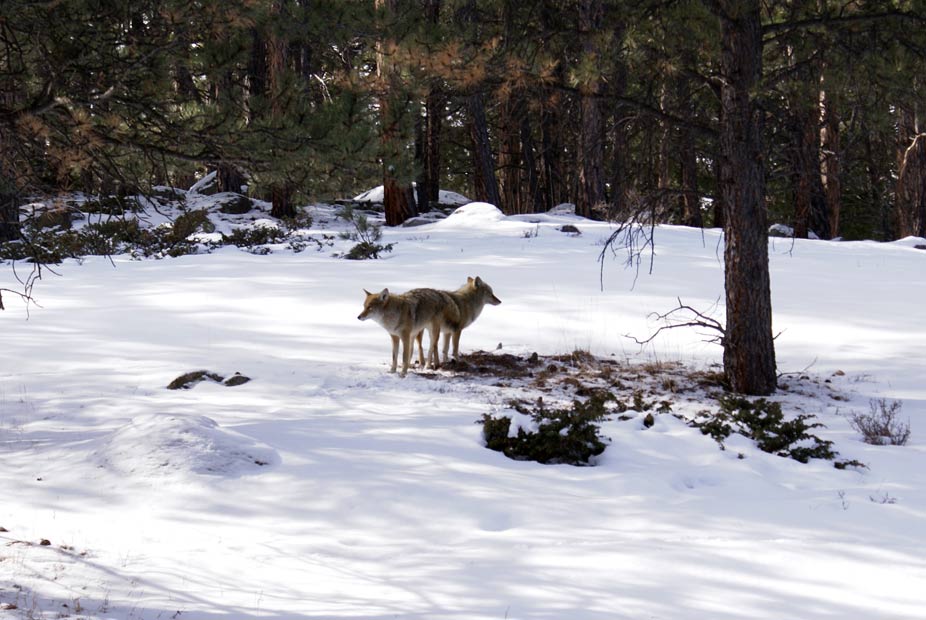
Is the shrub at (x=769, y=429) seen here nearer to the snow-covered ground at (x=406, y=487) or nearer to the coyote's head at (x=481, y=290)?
the snow-covered ground at (x=406, y=487)

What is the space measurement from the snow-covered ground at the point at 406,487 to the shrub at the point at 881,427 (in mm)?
142

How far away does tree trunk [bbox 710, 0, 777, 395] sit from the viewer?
9016 millimetres

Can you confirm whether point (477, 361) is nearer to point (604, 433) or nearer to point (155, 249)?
point (604, 433)

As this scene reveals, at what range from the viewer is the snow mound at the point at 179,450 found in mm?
6570

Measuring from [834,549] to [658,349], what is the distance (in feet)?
21.5

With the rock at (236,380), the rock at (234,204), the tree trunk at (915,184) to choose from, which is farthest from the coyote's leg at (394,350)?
the tree trunk at (915,184)

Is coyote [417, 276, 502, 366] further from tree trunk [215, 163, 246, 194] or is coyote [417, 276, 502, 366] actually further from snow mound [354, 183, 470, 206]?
tree trunk [215, 163, 246, 194]

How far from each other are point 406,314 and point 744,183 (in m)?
3.90

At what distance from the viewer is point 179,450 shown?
6703 millimetres

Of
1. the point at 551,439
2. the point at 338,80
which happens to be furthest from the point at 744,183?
the point at 338,80

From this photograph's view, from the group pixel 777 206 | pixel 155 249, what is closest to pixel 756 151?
pixel 155 249

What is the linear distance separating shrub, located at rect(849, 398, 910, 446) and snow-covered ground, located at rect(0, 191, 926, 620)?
0.47 ft

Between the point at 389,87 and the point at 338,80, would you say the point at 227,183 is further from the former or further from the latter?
the point at 389,87

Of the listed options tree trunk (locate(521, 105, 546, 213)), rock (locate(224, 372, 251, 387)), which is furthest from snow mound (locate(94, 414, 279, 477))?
tree trunk (locate(521, 105, 546, 213))
